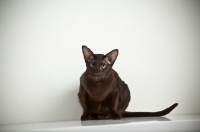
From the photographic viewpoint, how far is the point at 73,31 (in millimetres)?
1660

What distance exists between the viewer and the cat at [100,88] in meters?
1.26

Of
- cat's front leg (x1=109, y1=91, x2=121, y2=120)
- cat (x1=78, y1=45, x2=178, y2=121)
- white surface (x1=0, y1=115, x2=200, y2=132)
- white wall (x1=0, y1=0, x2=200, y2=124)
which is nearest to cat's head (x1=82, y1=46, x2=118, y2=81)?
cat (x1=78, y1=45, x2=178, y2=121)

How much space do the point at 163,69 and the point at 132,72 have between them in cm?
25

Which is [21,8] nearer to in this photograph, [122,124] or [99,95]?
[99,95]

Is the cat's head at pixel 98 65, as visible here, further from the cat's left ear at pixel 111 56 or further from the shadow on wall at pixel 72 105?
the shadow on wall at pixel 72 105

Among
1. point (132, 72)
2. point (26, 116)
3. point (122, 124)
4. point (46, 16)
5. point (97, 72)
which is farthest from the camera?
point (132, 72)

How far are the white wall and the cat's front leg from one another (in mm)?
355

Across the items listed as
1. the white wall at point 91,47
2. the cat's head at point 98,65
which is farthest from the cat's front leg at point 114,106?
the white wall at point 91,47

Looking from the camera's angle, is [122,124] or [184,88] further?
[184,88]

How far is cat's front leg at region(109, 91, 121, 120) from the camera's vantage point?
1.31m

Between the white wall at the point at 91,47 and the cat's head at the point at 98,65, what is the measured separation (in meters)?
0.37

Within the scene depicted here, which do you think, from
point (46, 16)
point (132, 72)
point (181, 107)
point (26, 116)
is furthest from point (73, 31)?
point (181, 107)

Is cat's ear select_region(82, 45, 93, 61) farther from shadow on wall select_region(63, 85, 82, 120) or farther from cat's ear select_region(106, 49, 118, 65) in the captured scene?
shadow on wall select_region(63, 85, 82, 120)

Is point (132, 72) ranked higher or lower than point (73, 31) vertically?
lower
